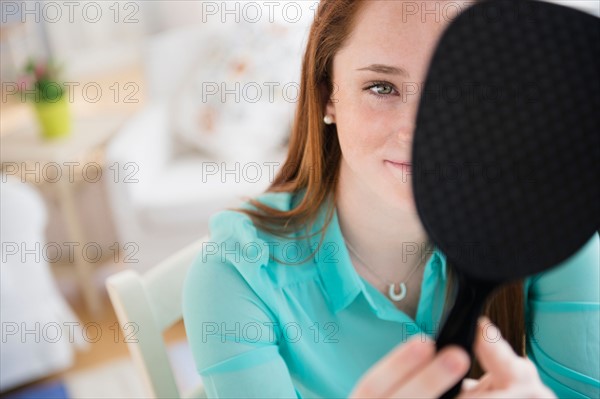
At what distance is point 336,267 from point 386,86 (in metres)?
0.24

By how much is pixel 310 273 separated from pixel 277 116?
1.47 meters

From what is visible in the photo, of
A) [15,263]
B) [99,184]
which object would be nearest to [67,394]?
[15,263]

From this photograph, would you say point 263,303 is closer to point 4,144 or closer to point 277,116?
point 277,116

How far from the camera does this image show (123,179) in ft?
6.72

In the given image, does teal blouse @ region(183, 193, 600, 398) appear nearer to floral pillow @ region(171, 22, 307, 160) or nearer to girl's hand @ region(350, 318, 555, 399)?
girl's hand @ region(350, 318, 555, 399)

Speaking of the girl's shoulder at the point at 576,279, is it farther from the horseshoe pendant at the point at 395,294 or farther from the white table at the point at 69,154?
the white table at the point at 69,154

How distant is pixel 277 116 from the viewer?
7.45 feet

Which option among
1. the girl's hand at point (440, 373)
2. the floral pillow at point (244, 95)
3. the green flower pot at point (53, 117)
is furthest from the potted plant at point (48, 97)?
the girl's hand at point (440, 373)

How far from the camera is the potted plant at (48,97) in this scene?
2.39m

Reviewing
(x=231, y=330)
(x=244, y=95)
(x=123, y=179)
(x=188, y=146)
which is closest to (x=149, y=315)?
(x=231, y=330)

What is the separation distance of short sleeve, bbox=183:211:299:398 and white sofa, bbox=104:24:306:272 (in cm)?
120

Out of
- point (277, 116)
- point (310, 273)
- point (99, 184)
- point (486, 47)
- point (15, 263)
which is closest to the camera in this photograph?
point (486, 47)

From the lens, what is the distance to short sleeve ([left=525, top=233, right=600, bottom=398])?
0.80 meters

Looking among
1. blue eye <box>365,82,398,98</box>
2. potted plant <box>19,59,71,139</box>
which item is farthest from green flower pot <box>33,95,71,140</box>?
blue eye <box>365,82,398,98</box>
